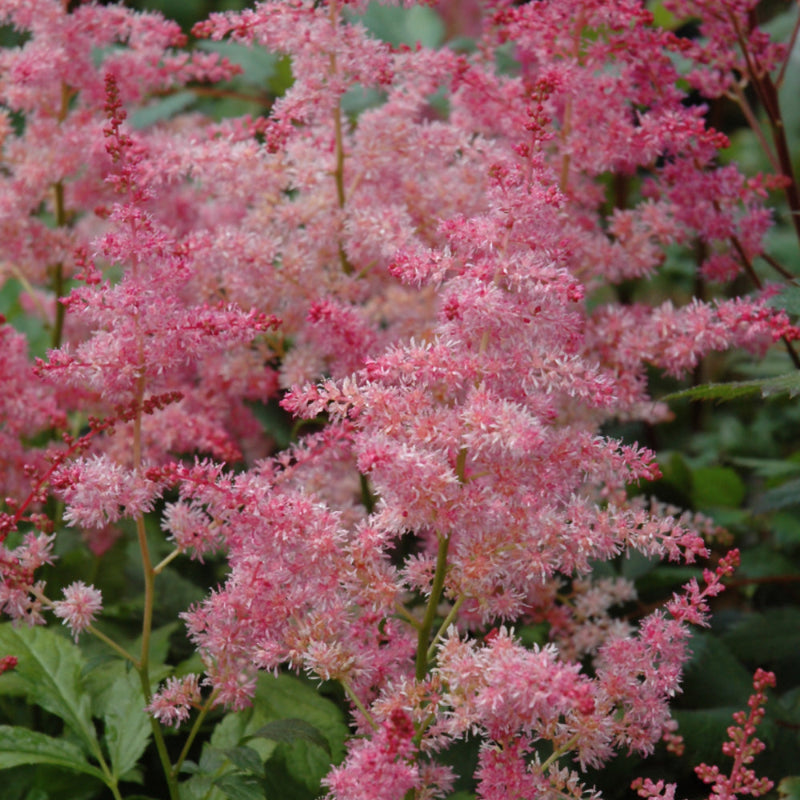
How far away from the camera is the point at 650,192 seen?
158 cm

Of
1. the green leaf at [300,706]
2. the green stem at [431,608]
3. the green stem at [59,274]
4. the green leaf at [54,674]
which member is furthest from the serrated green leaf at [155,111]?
the green stem at [431,608]

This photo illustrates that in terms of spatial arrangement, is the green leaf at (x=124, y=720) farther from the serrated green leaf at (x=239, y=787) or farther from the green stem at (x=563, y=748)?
the green stem at (x=563, y=748)

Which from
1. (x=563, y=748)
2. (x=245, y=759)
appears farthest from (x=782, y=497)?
(x=245, y=759)

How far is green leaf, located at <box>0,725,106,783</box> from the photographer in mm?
1213

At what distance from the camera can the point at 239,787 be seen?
114 centimetres

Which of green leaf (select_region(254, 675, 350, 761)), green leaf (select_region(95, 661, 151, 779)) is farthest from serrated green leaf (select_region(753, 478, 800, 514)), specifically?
green leaf (select_region(95, 661, 151, 779))

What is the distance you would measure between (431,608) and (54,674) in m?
0.61

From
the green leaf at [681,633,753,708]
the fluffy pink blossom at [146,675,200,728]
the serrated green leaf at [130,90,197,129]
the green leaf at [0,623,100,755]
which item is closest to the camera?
the fluffy pink blossom at [146,675,200,728]

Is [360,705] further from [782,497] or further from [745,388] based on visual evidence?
[782,497]

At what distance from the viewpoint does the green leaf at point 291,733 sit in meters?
1.12

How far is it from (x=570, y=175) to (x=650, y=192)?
13 cm

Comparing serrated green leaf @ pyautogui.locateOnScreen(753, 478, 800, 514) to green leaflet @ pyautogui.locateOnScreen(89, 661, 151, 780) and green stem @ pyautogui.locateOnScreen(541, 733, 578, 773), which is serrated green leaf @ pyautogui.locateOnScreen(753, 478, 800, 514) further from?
green leaflet @ pyautogui.locateOnScreen(89, 661, 151, 780)

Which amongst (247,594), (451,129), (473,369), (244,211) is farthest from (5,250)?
(473,369)

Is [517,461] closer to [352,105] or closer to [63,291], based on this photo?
[63,291]
